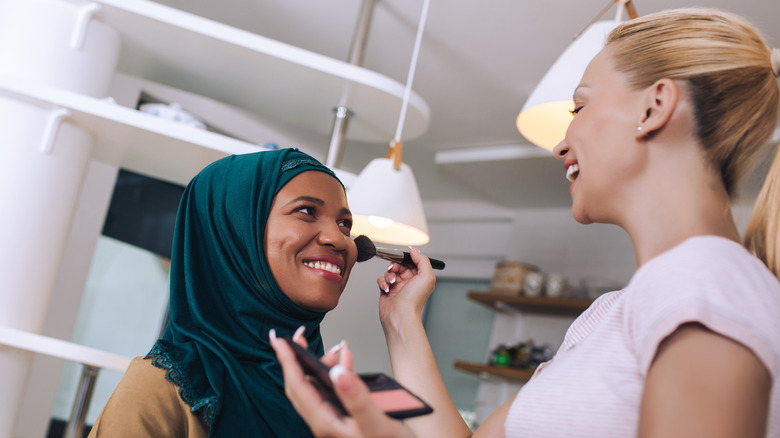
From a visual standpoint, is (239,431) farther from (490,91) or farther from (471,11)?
(490,91)

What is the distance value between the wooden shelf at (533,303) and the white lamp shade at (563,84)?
2132 mm

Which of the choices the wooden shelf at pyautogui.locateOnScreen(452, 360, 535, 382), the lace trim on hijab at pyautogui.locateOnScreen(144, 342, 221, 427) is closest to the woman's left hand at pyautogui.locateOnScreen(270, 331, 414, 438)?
the lace trim on hijab at pyautogui.locateOnScreen(144, 342, 221, 427)

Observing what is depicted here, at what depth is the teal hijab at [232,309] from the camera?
111 centimetres

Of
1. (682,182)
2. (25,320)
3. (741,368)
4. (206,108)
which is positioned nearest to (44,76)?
(25,320)

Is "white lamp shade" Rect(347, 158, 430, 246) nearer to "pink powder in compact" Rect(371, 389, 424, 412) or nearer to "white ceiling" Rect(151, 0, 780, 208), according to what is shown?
"white ceiling" Rect(151, 0, 780, 208)

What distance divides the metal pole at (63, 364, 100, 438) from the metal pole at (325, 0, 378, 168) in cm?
96

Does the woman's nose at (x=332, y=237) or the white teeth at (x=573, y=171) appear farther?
the woman's nose at (x=332, y=237)

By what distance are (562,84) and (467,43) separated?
128 cm

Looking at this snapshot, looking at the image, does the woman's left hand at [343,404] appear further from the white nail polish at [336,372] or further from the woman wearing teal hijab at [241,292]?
the woman wearing teal hijab at [241,292]

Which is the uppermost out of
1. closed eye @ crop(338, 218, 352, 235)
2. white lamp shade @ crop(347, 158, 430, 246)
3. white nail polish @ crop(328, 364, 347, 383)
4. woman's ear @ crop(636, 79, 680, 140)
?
woman's ear @ crop(636, 79, 680, 140)

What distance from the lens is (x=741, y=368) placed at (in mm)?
521

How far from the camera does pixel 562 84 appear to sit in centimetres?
139

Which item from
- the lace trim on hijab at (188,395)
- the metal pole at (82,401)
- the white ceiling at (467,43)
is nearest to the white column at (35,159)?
the metal pole at (82,401)

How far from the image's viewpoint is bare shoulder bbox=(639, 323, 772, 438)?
507 millimetres
